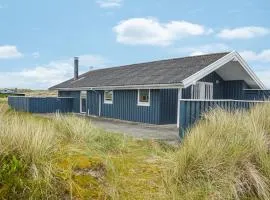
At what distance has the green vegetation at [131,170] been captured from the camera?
523cm

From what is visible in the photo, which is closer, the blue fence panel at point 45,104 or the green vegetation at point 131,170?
the green vegetation at point 131,170

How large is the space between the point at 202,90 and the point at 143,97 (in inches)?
135

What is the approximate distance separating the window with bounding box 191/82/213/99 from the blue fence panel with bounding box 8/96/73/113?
13.3 metres

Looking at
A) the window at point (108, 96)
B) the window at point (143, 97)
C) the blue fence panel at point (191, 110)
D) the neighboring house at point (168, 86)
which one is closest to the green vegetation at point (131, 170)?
the blue fence panel at point (191, 110)

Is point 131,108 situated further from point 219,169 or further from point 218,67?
A: point 219,169

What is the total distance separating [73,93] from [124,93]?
9.02 metres

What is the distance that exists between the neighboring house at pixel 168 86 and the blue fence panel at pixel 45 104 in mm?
5019

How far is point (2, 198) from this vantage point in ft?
16.3

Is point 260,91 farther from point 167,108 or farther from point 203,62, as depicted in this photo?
point 167,108

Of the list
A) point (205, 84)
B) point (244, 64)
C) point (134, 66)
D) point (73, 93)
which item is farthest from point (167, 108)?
point (73, 93)

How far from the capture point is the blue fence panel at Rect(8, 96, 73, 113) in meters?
29.4

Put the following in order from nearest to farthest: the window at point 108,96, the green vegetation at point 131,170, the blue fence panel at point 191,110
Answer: the green vegetation at point 131,170, the blue fence panel at point 191,110, the window at point 108,96

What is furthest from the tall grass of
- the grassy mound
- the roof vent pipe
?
the roof vent pipe

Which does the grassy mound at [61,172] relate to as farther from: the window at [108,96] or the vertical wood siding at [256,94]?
the window at [108,96]
